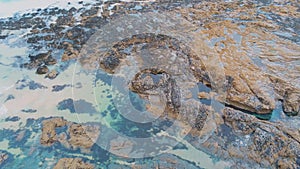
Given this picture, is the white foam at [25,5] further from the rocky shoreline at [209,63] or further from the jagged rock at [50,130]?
the jagged rock at [50,130]

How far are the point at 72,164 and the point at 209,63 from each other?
592cm

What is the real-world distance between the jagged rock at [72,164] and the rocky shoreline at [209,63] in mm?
25

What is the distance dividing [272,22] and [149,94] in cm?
774

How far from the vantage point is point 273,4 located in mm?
14445

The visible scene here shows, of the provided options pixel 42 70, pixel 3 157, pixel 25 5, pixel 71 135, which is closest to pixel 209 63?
pixel 71 135

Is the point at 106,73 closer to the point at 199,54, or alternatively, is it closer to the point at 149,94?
the point at 149,94

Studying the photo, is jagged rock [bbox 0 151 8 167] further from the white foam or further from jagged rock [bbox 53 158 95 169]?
the white foam

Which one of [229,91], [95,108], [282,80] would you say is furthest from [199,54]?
[95,108]

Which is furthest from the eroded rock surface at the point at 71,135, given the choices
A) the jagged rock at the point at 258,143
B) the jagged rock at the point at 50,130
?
the jagged rock at the point at 258,143

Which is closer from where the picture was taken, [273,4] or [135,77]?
[135,77]

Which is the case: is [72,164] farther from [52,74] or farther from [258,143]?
[258,143]

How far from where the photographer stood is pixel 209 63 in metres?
9.87

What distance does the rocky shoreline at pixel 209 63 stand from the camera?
23.8 feet

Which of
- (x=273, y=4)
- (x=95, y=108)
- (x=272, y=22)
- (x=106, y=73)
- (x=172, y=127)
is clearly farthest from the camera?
(x=273, y=4)
